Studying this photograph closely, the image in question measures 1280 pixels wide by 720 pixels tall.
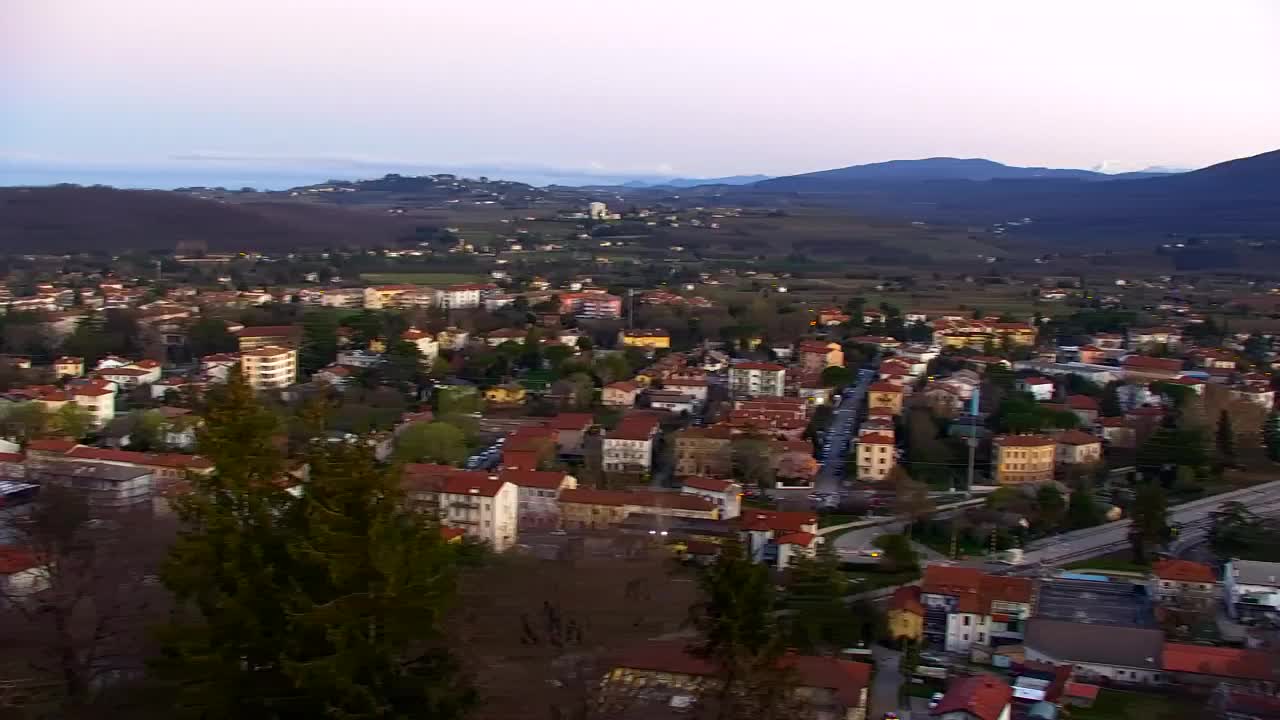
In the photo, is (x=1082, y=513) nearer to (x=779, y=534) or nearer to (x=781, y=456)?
(x=781, y=456)

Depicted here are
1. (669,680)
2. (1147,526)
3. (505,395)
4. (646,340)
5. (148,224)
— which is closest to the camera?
(669,680)

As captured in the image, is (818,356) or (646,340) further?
(646,340)

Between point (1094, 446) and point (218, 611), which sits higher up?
point (218, 611)

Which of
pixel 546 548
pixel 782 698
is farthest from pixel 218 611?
pixel 546 548

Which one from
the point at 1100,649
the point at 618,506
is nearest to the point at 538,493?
the point at 618,506

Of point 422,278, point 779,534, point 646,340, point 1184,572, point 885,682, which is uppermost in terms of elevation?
point 422,278

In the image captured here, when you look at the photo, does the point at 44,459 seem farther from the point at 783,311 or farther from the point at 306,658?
the point at 783,311

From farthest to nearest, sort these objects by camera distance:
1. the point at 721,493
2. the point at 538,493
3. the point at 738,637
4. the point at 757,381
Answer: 1. the point at 757,381
2. the point at 721,493
3. the point at 538,493
4. the point at 738,637
